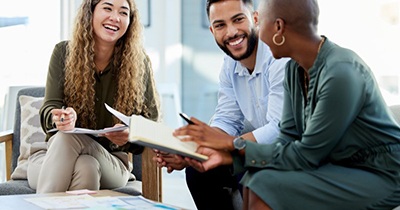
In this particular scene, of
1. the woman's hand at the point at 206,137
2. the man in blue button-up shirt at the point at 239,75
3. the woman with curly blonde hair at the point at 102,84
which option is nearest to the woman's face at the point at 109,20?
the woman with curly blonde hair at the point at 102,84

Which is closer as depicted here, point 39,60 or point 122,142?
point 122,142

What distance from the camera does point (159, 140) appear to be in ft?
5.42

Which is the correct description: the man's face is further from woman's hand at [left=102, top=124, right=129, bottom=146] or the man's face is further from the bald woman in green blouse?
the bald woman in green blouse

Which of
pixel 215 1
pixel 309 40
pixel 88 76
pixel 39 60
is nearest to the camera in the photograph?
pixel 309 40

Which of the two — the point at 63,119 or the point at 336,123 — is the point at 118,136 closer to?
the point at 63,119

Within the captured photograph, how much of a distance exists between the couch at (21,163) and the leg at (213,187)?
0.15 m

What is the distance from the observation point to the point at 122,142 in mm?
2492

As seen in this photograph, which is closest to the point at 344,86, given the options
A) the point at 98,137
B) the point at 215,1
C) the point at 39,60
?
the point at 215,1

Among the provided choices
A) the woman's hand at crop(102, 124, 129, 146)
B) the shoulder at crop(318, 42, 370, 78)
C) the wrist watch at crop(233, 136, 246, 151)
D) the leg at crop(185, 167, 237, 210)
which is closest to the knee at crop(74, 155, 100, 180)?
the woman's hand at crop(102, 124, 129, 146)

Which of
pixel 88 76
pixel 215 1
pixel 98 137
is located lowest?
pixel 98 137

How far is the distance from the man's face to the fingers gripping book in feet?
2.25

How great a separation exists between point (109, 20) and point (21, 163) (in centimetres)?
74

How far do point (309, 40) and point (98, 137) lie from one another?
1.21 m

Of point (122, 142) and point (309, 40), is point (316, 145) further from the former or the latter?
point (122, 142)
